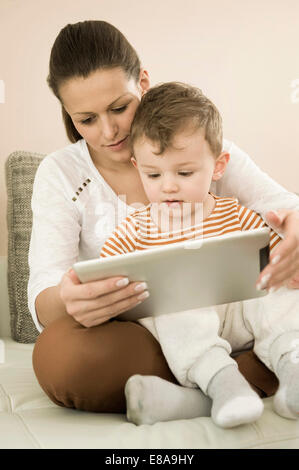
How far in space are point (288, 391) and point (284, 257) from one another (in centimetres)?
22

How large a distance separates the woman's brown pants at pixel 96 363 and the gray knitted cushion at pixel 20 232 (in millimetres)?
703

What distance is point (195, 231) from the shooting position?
112 cm

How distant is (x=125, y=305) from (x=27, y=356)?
743mm

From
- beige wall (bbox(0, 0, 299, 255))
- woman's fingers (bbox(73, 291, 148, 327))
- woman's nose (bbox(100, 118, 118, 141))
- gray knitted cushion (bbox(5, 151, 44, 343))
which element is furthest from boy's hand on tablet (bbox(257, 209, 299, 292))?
beige wall (bbox(0, 0, 299, 255))

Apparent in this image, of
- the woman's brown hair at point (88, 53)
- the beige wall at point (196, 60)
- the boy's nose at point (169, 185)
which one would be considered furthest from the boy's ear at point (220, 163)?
the beige wall at point (196, 60)

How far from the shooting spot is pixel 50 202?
1.32m

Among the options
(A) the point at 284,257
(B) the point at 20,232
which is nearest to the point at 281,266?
(A) the point at 284,257

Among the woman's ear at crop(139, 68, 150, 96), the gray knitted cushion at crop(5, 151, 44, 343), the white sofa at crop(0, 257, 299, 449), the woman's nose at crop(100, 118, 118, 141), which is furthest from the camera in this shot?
the gray knitted cushion at crop(5, 151, 44, 343)

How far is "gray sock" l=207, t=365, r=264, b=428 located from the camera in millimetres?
810

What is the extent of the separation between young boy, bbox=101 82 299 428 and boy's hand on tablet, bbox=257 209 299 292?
0.06 m

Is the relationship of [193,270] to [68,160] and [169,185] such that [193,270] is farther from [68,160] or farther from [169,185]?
[68,160]

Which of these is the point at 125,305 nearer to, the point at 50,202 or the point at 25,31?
the point at 50,202

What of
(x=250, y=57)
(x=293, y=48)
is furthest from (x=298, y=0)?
(x=250, y=57)

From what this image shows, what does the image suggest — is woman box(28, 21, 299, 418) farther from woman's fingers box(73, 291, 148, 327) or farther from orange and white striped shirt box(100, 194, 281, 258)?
orange and white striped shirt box(100, 194, 281, 258)
